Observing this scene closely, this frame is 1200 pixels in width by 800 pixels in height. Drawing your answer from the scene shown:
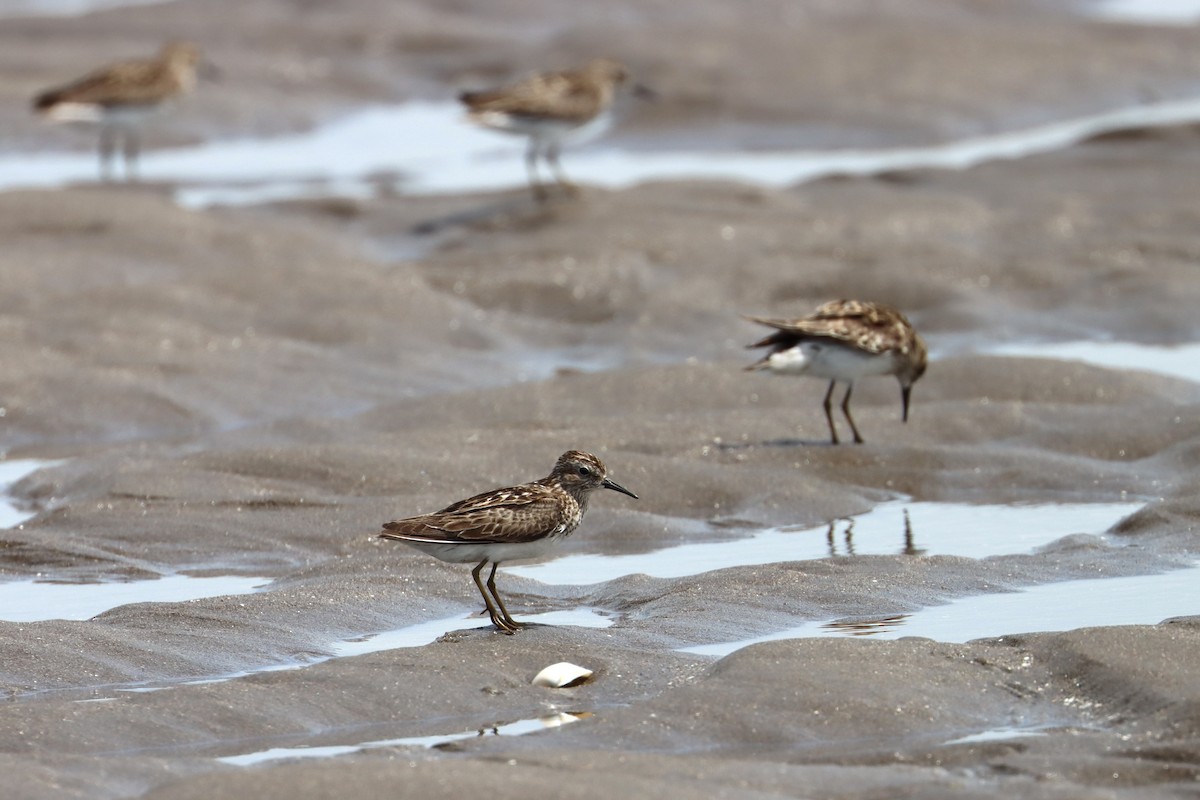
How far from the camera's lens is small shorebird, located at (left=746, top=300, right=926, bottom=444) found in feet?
38.3

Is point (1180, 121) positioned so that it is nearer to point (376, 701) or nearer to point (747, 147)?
point (747, 147)

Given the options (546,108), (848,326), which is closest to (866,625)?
(848,326)

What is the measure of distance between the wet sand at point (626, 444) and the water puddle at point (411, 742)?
8 centimetres

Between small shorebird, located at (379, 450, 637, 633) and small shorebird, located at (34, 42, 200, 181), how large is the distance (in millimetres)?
14665

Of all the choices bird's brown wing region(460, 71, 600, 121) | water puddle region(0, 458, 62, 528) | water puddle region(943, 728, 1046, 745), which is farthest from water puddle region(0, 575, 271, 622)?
bird's brown wing region(460, 71, 600, 121)

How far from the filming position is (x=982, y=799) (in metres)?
6.14

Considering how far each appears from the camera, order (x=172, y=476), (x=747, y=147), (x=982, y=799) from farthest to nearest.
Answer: (x=747, y=147), (x=172, y=476), (x=982, y=799)

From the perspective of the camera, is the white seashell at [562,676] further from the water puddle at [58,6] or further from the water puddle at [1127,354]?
the water puddle at [58,6]

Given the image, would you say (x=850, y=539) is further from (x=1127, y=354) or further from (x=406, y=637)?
(x=1127, y=354)

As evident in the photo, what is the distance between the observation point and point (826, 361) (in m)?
11.8

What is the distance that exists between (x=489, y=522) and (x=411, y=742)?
1.32 m

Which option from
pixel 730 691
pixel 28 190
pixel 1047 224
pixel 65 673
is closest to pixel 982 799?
pixel 730 691

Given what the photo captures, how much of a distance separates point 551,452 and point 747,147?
1232 cm

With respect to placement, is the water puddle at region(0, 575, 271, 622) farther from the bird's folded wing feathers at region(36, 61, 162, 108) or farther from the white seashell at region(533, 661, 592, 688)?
the bird's folded wing feathers at region(36, 61, 162, 108)
